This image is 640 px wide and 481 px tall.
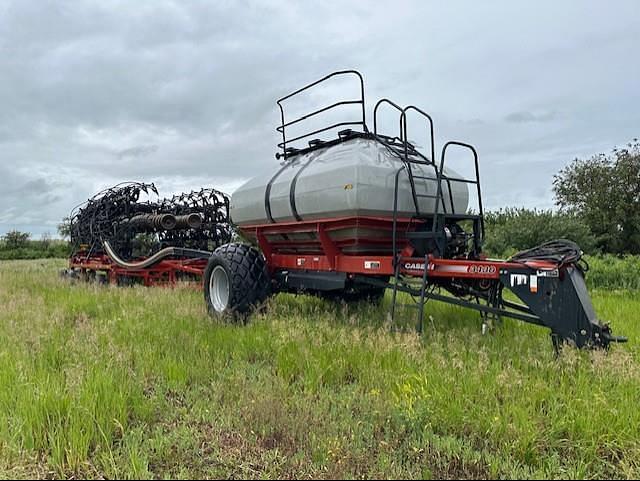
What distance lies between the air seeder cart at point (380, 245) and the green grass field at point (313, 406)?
0.52 m

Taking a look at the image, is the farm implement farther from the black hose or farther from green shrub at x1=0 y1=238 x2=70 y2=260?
green shrub at x1=0 y1=238 x2=70 y2=260

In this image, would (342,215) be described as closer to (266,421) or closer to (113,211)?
(266,421)

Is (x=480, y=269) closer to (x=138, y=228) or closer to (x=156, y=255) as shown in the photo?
(x=156, y=255)

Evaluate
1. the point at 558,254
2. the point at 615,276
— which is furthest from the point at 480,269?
the point at 615,276

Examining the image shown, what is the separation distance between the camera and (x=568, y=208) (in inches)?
1227

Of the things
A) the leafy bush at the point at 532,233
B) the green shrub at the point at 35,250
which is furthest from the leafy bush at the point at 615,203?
the green shrub at the point at 35,250

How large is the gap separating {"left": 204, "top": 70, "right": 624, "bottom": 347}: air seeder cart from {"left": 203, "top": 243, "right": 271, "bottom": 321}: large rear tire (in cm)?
1

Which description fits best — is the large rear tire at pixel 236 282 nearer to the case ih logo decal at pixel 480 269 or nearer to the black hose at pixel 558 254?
the case ih logo decal at pixel 480 269

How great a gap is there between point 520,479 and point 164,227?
33.8 feet

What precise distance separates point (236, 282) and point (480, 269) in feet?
10.1

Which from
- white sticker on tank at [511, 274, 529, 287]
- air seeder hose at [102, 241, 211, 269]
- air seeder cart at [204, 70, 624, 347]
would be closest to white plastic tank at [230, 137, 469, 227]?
air seeder cart at [204, 70, 624, 347]

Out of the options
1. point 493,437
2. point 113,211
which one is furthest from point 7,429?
point 113,211

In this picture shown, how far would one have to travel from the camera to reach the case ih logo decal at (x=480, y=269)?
467cm

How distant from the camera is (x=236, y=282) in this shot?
6.42m
